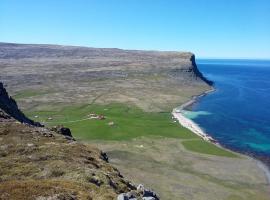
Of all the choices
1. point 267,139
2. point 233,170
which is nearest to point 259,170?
point 233,170

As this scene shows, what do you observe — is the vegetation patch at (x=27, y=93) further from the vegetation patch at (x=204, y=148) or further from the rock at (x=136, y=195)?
the rock at (x=136, y=195)

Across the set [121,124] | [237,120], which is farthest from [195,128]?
[237,120]

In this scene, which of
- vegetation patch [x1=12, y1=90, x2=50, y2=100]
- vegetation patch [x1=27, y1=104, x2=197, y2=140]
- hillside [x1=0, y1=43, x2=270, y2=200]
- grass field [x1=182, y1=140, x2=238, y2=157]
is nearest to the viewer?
hillside [x1=0, y1=43, x2=270, y2=200]

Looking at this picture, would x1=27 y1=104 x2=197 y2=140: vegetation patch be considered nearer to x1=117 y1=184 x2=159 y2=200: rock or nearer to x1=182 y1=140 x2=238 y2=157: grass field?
x1=182 y1=140 x2=238 y2=157: grass field

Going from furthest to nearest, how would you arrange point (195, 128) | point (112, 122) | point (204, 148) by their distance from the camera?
point (195, 128)
point (112, 122)
point (204, 148)

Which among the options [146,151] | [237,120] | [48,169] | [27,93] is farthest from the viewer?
[27,93]

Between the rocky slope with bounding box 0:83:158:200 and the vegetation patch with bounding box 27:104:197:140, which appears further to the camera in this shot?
the vegetation patch with bounding box 27:104:197:140

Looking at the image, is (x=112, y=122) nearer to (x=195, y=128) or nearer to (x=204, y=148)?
(x=195, y=128)

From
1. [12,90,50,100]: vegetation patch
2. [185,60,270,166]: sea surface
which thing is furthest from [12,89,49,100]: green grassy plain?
[185,60,270,166]: sea surface
